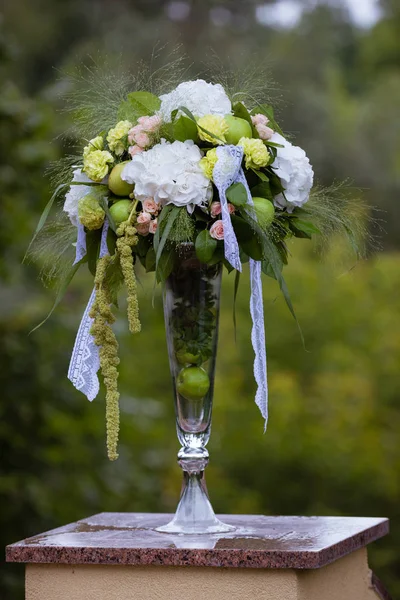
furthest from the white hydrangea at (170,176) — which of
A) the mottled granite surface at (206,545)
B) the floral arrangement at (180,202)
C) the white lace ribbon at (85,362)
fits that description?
the mottled granite surface at (206,545)

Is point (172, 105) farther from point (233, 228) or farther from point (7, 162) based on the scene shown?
point (7, 162)

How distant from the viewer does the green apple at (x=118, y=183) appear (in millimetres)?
2170

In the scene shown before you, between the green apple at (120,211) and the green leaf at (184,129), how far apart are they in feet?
0.55

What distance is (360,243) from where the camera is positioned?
2373mm

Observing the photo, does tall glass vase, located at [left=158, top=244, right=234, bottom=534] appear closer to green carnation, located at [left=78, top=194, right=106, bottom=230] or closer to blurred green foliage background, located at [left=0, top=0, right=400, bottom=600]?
green carnation, located at [left=78, top=194, right=106, bottom=230]

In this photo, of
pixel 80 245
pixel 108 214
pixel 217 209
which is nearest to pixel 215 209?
pixel 217 209

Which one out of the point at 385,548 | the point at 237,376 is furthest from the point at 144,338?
the point at 385,548

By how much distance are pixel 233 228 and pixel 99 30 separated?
230 inches

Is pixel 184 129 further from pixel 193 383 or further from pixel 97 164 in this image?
pixel 193 383

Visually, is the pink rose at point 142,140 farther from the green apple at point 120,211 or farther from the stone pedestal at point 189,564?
the stone pedestal at point 189,564

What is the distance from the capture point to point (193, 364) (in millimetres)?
2254

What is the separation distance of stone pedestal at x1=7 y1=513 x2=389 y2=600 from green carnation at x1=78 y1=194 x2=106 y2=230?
0.64 metres

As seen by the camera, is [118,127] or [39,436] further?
[39,436]

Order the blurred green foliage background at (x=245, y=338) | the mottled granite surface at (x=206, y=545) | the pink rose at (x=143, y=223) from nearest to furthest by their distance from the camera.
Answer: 1. the mottled granite surface at (x=206, y=545)
2. the pink rose at (x=143, y=223)
3. the blurred green foliage background at (x=245, y=338)
